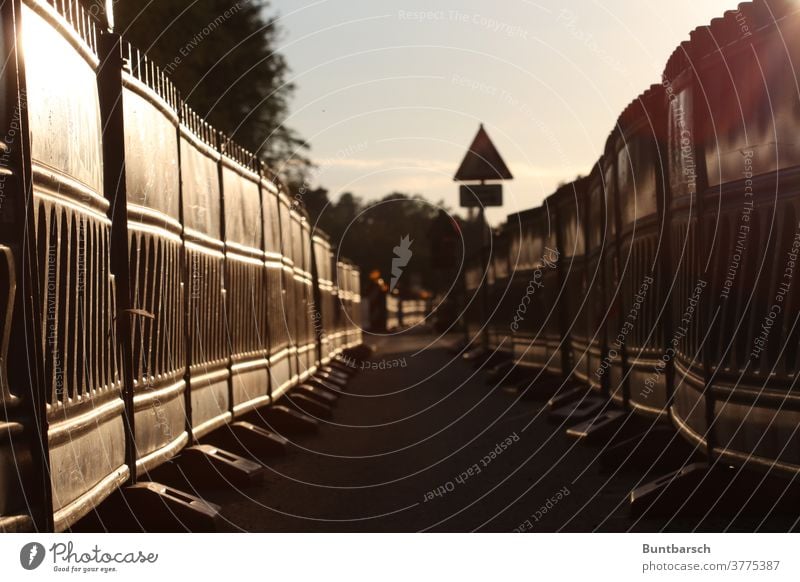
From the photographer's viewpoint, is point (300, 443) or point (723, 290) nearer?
point (723, 290)

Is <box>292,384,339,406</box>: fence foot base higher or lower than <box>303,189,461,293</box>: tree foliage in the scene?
lower

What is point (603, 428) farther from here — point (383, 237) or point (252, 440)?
point (383, 237)

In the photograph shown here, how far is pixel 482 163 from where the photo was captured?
25.7 meters

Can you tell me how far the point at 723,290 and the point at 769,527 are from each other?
5.22 feet

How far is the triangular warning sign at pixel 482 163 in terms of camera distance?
2503cm

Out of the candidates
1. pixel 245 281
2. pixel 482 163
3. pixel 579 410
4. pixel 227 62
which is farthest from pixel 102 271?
pixel 227 62

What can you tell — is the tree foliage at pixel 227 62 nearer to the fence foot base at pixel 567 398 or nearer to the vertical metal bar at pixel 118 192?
the fence foot base at pixel 567 398

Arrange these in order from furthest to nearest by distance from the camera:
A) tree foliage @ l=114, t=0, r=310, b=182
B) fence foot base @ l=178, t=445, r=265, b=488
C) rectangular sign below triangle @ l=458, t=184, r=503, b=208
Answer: tree foliage @ l=114, t=0, r=310, b=182 → rectangular sign below triangle @ l=458, t=184, r=503, b=208 → fence foot base @ l=178, t=445, r=265, b=488

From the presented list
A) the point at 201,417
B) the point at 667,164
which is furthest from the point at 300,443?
the point at 667,164

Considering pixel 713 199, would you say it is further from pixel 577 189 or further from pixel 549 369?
pixel 549 369

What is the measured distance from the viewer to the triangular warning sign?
2503 cm

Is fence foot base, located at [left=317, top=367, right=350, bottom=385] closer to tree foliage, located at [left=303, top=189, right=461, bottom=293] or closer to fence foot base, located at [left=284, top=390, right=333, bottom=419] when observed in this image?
fence foot base, located at [left=284, top=390, right=333, bottom=419]

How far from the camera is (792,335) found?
324 inches

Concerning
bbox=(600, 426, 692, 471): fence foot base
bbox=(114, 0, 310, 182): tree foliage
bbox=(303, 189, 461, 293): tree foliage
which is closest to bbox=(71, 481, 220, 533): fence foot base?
bbox=(600, 426, 692, 471): fence foot base
